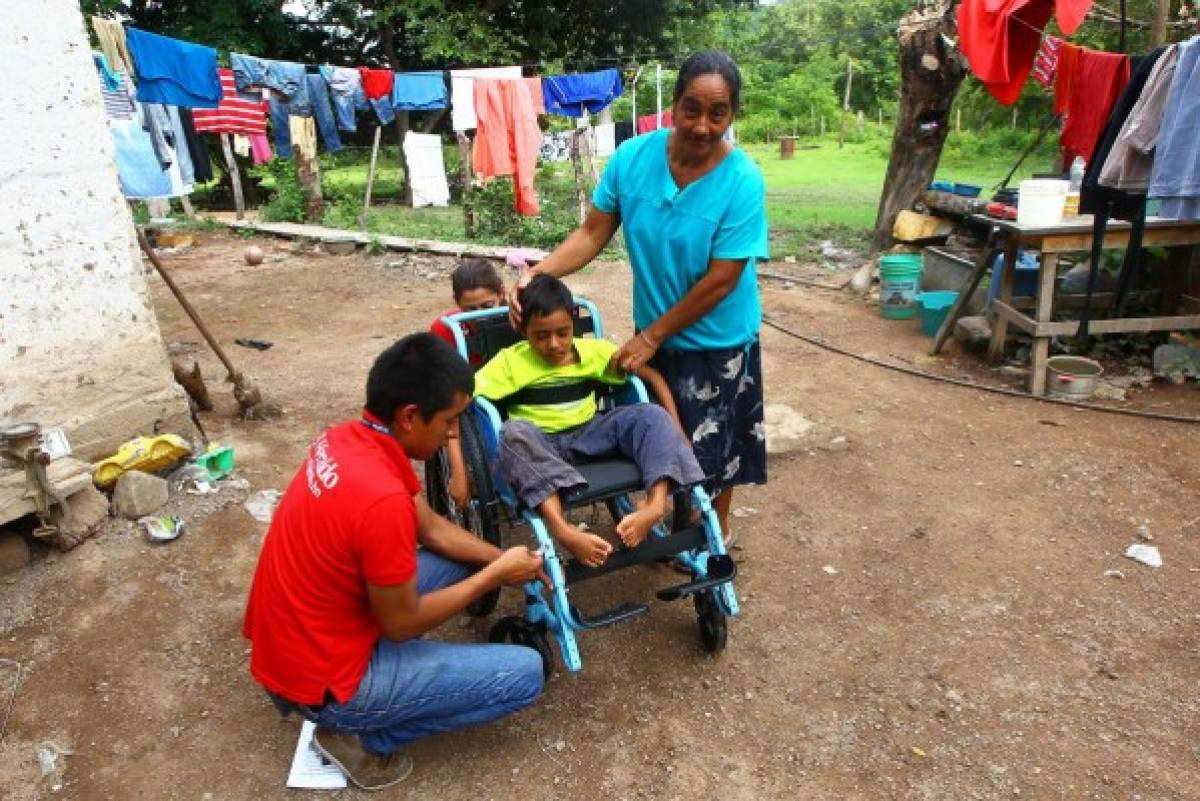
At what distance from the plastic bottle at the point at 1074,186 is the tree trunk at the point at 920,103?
5.90ft

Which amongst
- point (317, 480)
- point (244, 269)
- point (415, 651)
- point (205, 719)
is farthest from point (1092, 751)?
point (244, 269)

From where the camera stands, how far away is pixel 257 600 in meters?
2.04

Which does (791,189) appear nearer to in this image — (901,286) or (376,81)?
(376,81)

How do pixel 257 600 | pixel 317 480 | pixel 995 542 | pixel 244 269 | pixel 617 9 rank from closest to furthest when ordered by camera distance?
pixel 317 480
pixel 257 600
pixel 995 542
pixel 244 269
pixel 617 9

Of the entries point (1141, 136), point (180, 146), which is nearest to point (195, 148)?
point (180, 146)

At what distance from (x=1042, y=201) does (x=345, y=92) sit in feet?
30.8

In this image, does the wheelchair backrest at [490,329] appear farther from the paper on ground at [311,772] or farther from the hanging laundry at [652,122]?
the hanging laundry at [652,122]

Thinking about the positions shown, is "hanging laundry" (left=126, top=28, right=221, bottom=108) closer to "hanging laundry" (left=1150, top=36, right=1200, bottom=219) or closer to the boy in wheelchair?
the boy in wheelchair

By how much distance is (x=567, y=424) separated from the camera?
274 centimetres

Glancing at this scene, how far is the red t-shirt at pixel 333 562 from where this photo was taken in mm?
1802

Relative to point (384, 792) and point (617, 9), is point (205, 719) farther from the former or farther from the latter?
point (617, 9)

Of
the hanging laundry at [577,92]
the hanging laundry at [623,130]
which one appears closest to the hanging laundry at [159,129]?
the hanging laundry at [577,92]

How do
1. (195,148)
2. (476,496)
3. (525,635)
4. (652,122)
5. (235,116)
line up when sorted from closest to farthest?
(525,635) < (476,496) < (195,148) < (235,116) < (652,122)

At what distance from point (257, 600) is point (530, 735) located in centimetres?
90
